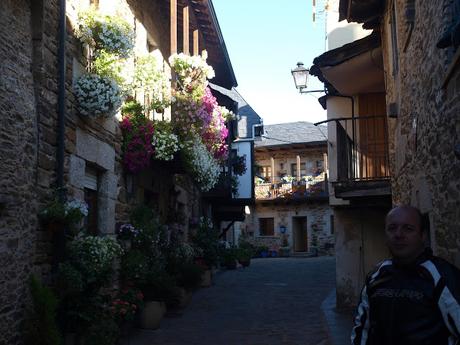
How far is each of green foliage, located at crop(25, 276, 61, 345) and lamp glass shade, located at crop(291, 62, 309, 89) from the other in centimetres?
775

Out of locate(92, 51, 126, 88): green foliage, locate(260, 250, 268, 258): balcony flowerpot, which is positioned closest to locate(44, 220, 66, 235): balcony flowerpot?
locate(92, 51, 126, 88): green foliage

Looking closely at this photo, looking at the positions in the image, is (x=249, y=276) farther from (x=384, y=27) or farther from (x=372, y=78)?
(x=384, y=27)

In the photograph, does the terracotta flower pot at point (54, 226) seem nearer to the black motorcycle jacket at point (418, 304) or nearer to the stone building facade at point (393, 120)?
the stone building facade at point (393, 120)

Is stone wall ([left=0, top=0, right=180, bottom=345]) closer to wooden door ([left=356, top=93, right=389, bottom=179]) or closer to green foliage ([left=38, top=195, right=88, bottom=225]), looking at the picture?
Answer: green foliage ([left=38, top=195, right=88, bottom=225])

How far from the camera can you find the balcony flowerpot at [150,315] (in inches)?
333

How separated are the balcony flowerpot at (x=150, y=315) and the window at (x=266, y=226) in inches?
889

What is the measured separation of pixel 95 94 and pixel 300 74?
5977 mm

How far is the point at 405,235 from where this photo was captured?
8.69 feet

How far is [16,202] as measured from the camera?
5.11m

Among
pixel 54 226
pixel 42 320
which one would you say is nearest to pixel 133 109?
pixel 54 226

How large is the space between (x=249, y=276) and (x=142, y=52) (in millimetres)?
9115

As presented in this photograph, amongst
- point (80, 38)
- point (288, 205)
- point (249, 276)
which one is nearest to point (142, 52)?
point (80, 38)

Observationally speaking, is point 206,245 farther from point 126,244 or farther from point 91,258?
point 91,258

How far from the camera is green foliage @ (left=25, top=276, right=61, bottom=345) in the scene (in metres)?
5.20
